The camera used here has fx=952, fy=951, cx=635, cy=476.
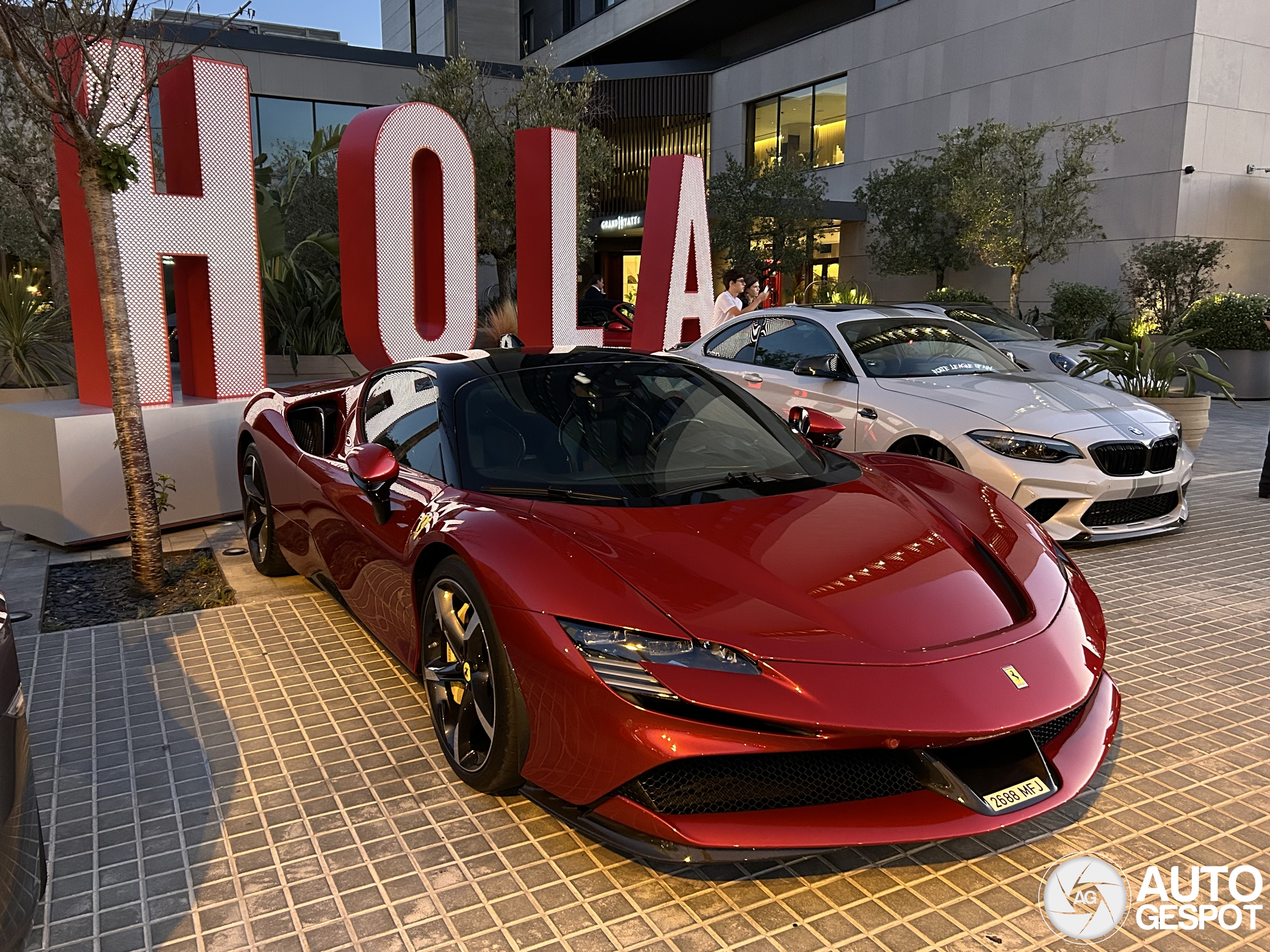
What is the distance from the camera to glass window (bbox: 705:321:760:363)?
751cm

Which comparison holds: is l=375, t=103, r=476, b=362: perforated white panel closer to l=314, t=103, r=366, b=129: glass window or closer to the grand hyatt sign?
the grand hyatt sign

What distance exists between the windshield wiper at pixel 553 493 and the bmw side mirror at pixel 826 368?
3.64 meters

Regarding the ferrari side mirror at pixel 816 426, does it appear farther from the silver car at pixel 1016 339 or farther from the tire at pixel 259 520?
the silver car at pixel 1016 339

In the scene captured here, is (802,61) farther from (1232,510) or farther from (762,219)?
(1232,510)

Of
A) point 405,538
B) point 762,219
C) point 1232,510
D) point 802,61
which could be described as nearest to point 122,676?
point 405,538

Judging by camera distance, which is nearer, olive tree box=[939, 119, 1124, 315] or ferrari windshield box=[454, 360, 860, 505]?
ferrari windshield box=[454, 360, 860, 505]

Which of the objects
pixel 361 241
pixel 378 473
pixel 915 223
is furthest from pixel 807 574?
pixel 915 223

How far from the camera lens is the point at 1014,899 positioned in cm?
251

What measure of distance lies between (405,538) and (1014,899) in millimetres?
2222

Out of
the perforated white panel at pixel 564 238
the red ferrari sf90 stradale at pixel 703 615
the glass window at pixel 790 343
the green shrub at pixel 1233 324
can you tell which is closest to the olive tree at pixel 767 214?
the green shrub at pixel 1233 324

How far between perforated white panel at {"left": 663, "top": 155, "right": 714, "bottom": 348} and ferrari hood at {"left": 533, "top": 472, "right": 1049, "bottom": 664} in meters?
7.49

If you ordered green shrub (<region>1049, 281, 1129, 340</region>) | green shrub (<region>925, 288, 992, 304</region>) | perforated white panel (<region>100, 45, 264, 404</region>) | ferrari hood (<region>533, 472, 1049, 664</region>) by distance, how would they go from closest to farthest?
ferrari hood (<region>533, 472, 1049, 664</region>) → perforated white panel (<region>100, 45, 264, 404</region>) → green shrub (<region>1049, 281, 1129, 340</region>) → green shrub (<region>925, 288, 992, 304</region>)

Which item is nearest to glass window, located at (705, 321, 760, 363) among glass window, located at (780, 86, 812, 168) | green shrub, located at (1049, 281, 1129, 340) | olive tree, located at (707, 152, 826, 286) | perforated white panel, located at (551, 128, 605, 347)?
perforated white panel, located at (551, 128, 605, 347)

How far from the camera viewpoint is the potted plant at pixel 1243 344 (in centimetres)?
1614
